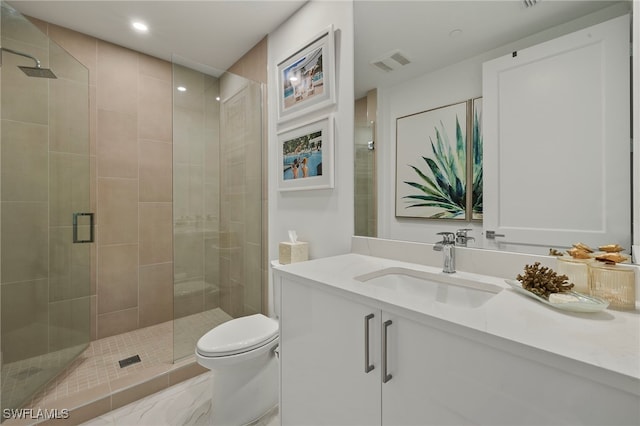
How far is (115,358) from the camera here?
1.95 m

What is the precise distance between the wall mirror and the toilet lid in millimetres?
752

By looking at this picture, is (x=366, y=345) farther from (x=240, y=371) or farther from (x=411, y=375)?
(x=240, y=371)

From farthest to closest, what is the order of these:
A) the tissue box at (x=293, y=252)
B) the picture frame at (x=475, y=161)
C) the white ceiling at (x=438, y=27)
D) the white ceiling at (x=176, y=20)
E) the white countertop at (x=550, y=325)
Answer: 1. the white ceiling at (x=176, y=20)
2. the tissue box at (x=293, y=252)
3. the picture frame at (x=475, y=161)
4. the white ceiling at (x=438, y=27)
5. the white countertop at (x=550, y=325)

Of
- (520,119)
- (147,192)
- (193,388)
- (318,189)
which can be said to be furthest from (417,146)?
(147,192)

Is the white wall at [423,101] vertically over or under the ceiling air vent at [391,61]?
under

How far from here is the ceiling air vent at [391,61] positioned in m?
1.32

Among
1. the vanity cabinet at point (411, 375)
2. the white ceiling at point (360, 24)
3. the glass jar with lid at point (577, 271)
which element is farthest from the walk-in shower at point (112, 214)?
the glass jar with lid at point (577, 271)

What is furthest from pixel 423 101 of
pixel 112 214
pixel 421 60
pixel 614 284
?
pixel 112 214

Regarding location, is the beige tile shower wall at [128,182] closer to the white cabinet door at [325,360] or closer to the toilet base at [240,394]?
the toilet base at [240,394]

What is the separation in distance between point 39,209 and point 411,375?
7.03 feet

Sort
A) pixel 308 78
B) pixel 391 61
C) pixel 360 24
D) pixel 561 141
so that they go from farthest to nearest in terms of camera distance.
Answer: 1. pixel 308 78
2. pixel 360 24
3. pixel 391 61
4. pixel 561 141

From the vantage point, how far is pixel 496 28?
1.04 meters

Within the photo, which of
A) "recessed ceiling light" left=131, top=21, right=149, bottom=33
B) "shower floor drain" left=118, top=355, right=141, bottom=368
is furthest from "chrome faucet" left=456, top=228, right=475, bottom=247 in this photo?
"recessed ceiling light" left=131, top=21, right=149, bottom=33

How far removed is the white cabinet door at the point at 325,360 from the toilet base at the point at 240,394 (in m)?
0.39
